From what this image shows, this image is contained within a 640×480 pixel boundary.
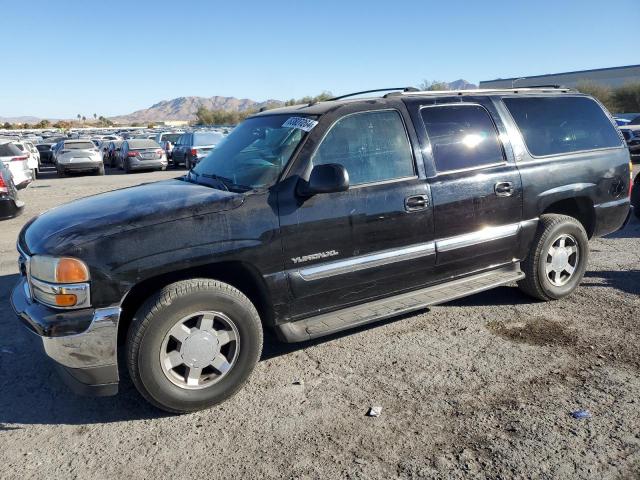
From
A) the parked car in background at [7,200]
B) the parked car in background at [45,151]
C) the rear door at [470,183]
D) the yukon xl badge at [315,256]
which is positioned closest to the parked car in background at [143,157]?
the parked car in background at [45,151]

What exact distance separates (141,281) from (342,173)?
4.72 feet

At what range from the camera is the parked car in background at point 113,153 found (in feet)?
83.6

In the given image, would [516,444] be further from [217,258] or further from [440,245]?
[217,258]

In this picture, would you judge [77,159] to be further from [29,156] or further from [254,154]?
[254,154]

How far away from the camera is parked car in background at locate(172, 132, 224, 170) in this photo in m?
19.9

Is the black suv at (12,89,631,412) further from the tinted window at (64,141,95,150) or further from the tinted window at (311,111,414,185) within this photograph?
the tinted window at (64,141,95,150)

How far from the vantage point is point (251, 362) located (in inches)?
136

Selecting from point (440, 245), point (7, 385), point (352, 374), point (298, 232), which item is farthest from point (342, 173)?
point (7, 385)

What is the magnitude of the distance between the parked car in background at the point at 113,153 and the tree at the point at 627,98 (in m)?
44.5

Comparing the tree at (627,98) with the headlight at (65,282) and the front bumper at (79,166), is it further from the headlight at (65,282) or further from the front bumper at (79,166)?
the headlight at (65,282)

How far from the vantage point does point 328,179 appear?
11.3 ft

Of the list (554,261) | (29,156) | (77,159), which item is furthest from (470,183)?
(77,159)

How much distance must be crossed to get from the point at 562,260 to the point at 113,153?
83.4 feet

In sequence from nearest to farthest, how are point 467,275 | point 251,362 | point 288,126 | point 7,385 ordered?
1. point 251,362
2. point 7,385
3. point 288,126
4. point 467,275
